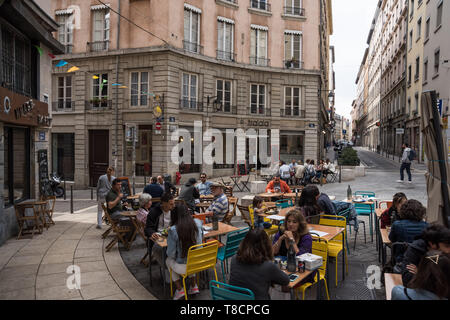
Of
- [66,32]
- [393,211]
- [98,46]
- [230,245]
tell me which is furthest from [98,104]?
[393,211]

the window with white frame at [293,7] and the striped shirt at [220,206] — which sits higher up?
the window with white frame at [293,7]

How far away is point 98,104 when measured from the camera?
21.7 m

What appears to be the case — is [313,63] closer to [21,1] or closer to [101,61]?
[101,61]

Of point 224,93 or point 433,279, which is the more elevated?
point 224,93

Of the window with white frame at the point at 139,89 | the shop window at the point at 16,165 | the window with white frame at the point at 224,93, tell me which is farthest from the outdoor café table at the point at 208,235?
the window with white frame at the point at 224,93

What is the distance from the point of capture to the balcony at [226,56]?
23.3 metres

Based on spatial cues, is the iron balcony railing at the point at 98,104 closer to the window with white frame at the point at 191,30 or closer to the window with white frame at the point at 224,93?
the window with white frame at the point at 191,30

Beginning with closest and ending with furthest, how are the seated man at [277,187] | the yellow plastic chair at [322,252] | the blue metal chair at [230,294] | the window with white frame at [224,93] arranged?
the blue metal chair at [230,294]
the yellow plastic chair at [322,252]
the seated man at [277,187]
the window with white frame at [224,93]

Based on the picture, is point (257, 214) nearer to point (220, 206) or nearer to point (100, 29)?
point (220, 206)

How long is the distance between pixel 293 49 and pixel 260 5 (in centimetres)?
403

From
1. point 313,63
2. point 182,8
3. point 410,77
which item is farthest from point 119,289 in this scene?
point 410,77

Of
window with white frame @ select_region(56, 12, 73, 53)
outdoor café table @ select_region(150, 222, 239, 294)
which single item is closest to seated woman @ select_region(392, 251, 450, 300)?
outdoor café table @ select_region(150, 222, 239, 294)

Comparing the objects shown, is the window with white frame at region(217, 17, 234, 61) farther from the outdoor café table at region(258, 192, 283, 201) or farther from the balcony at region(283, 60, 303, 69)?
the outdoor café table at region(258, 192, 283, 201)

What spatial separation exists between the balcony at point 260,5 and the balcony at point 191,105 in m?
8.62
